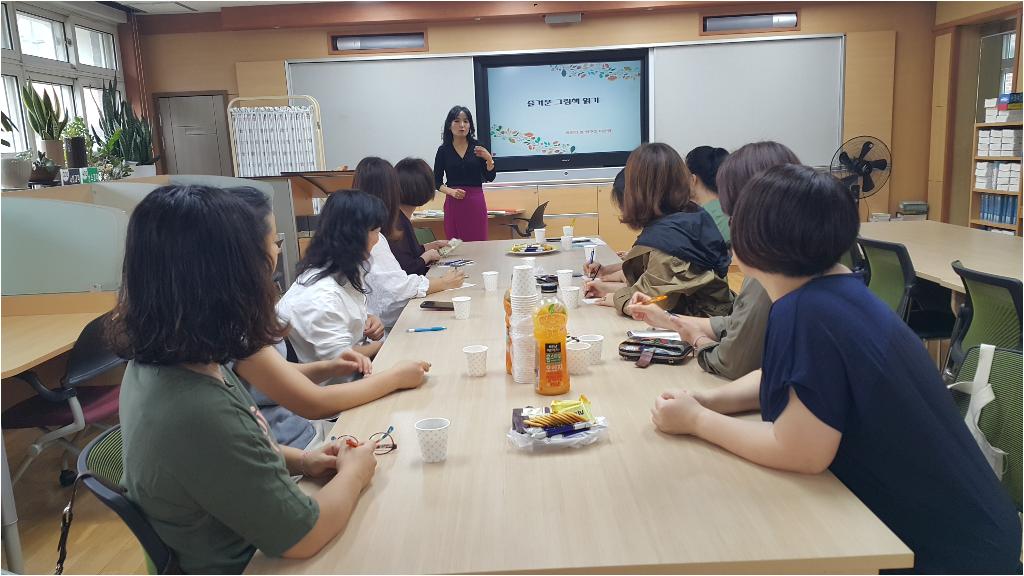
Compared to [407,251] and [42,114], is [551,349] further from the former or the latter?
[42,114]

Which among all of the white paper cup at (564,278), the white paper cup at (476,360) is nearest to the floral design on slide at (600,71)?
the white paper cup at (564,278)

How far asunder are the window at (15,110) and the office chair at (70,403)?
389cm

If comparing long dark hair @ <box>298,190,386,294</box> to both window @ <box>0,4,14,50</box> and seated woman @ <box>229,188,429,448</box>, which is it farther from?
window @ <box>0,4,14,50</box>

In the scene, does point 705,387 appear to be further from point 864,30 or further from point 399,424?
point 864,30

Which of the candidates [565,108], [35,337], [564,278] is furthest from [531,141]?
[35,337]

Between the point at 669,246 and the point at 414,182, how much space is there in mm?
1643

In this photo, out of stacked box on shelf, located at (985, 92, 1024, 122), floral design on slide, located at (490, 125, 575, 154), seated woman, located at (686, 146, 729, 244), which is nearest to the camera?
seated woman, located at (686, 146, 729, 244)

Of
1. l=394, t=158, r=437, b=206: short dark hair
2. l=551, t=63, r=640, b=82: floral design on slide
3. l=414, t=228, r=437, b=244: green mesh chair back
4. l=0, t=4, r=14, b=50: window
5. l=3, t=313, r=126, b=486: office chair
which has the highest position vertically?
l=0, t=4, r=14, b=50: window

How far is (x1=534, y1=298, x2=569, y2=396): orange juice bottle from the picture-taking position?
1.62 meters

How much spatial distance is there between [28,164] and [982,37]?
799cm

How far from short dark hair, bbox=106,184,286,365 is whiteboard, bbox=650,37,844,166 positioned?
6664 mm

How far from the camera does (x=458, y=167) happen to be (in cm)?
549

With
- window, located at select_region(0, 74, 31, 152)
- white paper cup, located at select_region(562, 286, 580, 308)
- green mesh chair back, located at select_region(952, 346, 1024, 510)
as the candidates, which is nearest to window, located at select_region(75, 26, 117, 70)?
window, located at select_region(0, 74, 31, 152)

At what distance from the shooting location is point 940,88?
723cm
